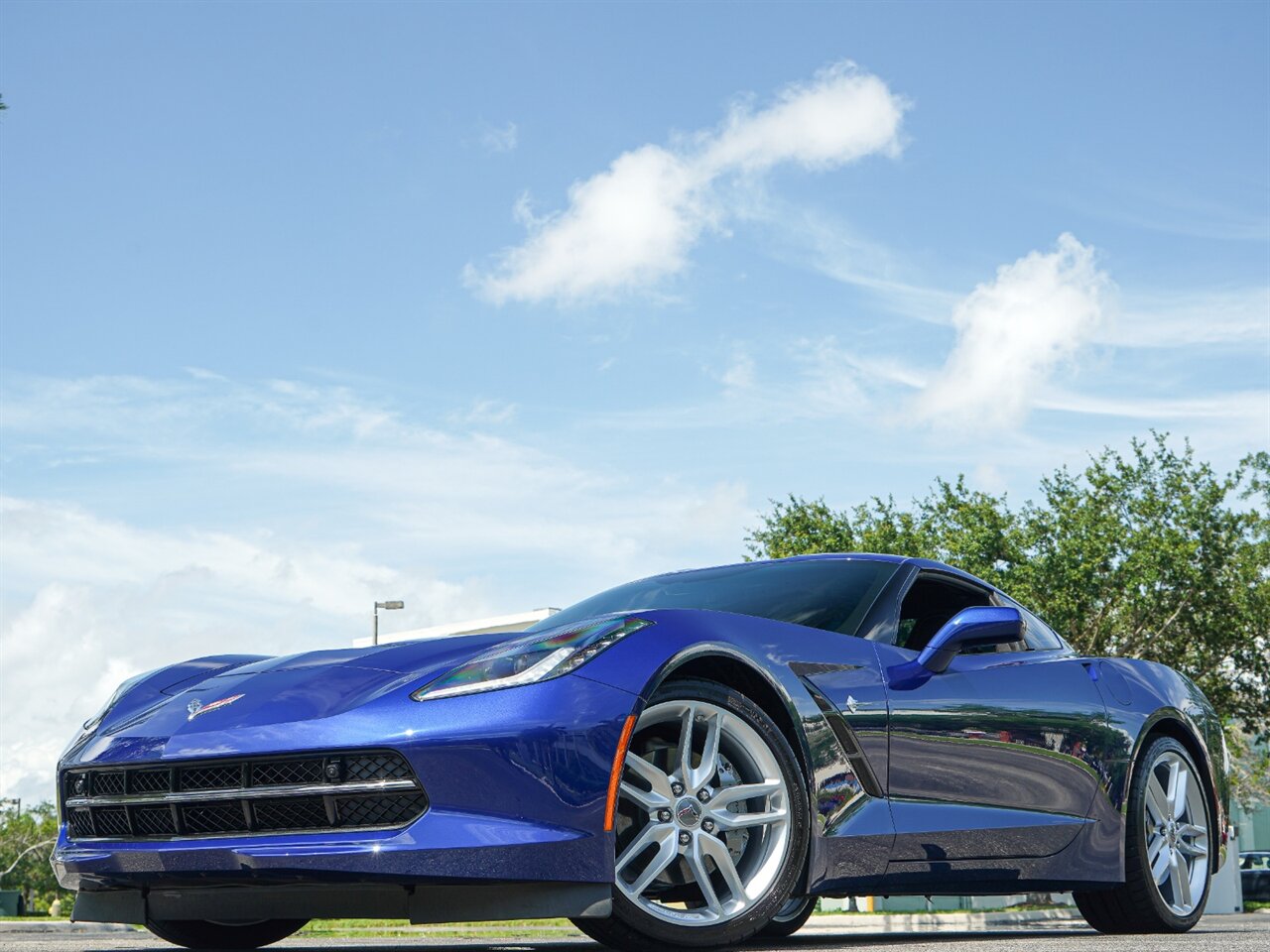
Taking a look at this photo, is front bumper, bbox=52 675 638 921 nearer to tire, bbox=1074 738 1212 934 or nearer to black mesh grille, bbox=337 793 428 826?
black mesh grille, bbox=337 793 428 826

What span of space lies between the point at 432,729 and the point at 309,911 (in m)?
0.60

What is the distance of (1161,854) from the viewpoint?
6.36 m

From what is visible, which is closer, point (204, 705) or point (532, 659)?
point (532, 659)

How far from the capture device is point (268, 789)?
12.7ft

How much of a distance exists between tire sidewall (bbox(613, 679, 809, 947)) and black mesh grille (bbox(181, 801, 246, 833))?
103 centimetres

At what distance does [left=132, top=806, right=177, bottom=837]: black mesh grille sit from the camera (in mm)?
4031

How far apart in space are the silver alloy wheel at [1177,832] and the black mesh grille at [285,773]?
3.85m

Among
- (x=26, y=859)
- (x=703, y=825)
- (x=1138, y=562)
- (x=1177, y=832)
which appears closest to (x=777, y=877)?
(x=703, y=825)

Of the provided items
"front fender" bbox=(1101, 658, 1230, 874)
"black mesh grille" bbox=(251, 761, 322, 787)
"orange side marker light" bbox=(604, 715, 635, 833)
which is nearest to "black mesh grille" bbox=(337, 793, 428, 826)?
"black mesh grille" bbox=(251, 761, 322, 787)

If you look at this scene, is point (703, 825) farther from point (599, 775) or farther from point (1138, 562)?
point (1138, 562)

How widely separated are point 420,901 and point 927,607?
2.82m

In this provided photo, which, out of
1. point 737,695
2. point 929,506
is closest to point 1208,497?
point 929,506

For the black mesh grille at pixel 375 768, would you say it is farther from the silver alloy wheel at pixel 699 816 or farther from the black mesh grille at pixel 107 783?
the black mesh grille at pixel 107 783

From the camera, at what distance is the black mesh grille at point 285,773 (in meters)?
3.86
